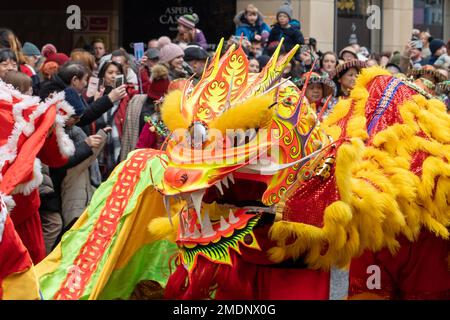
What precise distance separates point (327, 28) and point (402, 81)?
11.6 meters

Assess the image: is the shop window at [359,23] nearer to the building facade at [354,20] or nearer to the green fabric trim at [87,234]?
the building facade at [354,20]

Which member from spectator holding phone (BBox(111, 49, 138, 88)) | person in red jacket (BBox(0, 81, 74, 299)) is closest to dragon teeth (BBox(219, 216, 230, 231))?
person in red jacket (BBox(0, 81, 74, 299))

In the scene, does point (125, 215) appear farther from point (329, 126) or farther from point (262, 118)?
point (262, 118)

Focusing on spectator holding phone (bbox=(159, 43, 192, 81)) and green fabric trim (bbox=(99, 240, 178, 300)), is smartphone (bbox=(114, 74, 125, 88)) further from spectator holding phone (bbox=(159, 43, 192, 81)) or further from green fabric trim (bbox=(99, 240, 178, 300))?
green fabric trim (bbox=(99, 240, 178, 300))

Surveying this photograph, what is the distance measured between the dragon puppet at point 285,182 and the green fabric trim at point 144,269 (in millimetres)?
683

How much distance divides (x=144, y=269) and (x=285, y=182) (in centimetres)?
168

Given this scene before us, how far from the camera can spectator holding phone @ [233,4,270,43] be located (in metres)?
13.6

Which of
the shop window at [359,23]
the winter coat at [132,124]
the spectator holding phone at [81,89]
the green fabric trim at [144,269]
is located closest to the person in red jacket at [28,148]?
the green fabric trim at [144,269]

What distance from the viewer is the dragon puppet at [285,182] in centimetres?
516

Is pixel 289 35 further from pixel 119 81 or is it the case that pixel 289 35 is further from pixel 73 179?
pixel 73 179

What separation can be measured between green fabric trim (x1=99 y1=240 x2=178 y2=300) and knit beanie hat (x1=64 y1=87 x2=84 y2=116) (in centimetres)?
224

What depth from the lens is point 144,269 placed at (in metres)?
6.71

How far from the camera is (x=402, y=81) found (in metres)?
6.09

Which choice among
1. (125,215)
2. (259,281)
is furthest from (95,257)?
(259,281)
